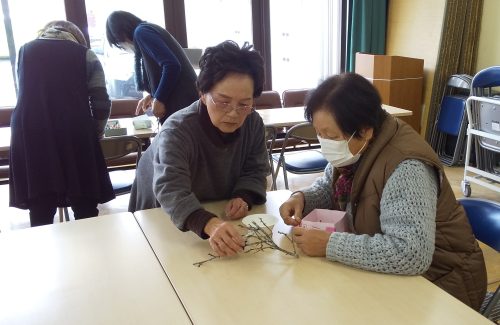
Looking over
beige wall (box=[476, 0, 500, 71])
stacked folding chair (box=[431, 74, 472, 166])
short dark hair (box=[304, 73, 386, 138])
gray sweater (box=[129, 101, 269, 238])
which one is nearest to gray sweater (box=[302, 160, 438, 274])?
short dark hair (box=[304, 73, 386, 138])

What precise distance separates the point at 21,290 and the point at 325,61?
15.7 feet

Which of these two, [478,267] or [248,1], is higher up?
[248,1]

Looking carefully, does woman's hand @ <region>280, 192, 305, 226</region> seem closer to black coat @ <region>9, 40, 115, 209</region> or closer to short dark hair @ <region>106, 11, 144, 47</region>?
black coat @ <region>9, 40, 115, 209</region>

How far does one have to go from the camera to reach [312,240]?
112cm

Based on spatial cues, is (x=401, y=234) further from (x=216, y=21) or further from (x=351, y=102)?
(x=216, y=21)

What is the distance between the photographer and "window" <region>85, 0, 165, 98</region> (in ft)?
15.0

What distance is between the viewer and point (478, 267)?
120 centimetres

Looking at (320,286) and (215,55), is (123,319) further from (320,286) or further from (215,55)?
(215,55)

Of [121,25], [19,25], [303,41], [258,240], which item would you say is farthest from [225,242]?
[303,41]

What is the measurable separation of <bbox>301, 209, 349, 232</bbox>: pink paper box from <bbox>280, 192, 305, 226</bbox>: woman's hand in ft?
0.23

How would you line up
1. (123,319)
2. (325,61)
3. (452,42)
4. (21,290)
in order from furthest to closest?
(325,61) < (452,42) < (21,290) < (123,319)

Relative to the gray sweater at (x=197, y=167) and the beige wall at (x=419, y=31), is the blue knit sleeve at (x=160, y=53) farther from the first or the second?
the beige wall at (x=419, y=31)

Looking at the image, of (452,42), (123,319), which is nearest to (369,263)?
(123,319)

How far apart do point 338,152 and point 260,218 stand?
339mm
